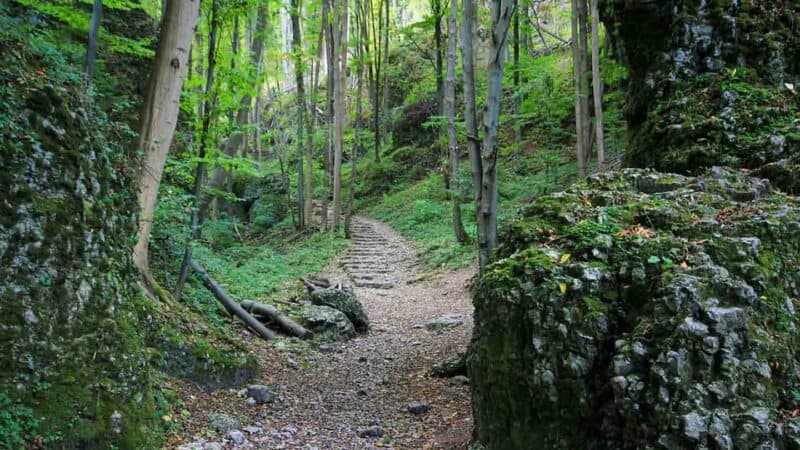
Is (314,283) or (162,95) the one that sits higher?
(162,95)

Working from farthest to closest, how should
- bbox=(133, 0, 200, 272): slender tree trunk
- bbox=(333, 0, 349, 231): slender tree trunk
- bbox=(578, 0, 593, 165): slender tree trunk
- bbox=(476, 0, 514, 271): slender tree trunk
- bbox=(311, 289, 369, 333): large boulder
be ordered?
1. bbox=(333, 0, 349, 231): slender tree trunk
2. bbox=(578, 0, 593, 165): slender tree trunk
3. bbox=(311, 289, 369, 333): large boulder
4. bbox=(476, 0, 514, 271): slender tree trunk
5. bbox=(133, 0, 200, 272): slender tree trunk

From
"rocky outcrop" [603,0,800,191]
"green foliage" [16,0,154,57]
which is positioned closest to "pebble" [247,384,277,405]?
"green foliage" [16,0,154,57]

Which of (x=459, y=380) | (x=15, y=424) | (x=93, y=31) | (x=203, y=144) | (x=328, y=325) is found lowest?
(x=459, y=380)

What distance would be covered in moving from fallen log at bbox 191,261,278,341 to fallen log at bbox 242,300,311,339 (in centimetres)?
28

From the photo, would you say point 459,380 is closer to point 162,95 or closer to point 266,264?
point 162,95

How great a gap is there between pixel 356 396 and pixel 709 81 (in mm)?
6229

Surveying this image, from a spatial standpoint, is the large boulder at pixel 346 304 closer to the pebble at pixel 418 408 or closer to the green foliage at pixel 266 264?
the green foliage at pixel 266 264

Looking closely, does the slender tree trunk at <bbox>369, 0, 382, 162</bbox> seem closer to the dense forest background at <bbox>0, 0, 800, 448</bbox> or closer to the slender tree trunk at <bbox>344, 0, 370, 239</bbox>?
the slender tree trunk at <bbox>344, 0, 370, 239</bbox>

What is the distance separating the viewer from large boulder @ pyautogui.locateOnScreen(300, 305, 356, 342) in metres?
7.84

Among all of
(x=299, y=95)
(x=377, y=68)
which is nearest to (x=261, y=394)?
(x=299, y=95)

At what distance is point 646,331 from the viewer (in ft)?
9.84

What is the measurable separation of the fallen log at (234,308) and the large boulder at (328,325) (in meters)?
0.67

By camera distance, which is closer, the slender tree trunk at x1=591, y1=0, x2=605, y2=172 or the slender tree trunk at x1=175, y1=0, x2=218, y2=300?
the slender tree trunk at x1=175, y1=0, x2=218, y2=300

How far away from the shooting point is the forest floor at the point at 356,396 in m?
4.59
